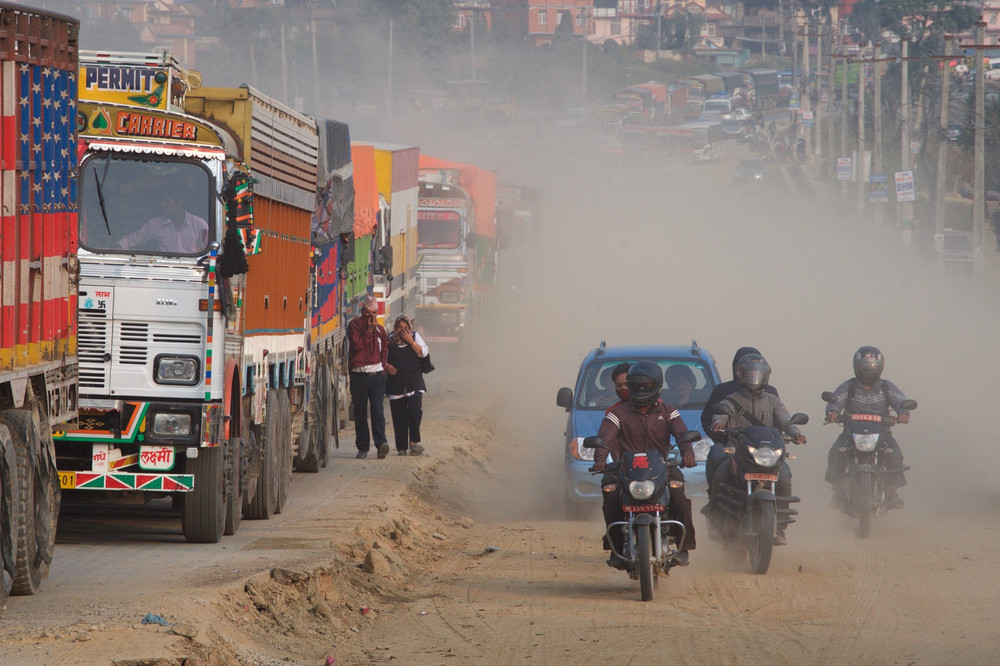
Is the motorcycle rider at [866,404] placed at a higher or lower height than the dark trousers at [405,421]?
higher

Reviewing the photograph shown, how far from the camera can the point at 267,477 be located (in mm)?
13367

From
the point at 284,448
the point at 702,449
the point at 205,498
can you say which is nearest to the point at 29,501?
the point at 205,498

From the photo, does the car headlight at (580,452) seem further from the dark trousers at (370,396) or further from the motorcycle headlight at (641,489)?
the motorcycle headlight at (641,489)

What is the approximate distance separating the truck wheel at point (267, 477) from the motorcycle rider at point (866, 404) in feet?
16.4

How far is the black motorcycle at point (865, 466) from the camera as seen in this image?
43.7ft

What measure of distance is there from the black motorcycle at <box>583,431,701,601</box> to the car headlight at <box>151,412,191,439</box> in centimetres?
302

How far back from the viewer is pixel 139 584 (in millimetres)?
9531

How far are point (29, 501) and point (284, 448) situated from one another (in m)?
5.53

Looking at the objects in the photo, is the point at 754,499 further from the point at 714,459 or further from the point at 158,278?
the point at 158,278

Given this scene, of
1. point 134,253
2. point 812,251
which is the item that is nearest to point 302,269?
point 134,253

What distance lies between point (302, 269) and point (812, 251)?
47.1 meters

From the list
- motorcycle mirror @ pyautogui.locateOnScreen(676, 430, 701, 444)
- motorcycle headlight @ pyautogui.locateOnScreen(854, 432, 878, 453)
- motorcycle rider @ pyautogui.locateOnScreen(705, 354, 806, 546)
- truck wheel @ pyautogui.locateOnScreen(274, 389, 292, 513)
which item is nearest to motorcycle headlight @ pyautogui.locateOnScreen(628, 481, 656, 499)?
motorcycle mirror @ pyautogui.locateOnScreen(676, 430, 701, 444)

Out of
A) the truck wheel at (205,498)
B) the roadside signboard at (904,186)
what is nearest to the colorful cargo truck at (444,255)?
the roadside signboard at (904,186)

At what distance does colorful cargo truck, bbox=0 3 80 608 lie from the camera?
8.37 meters
